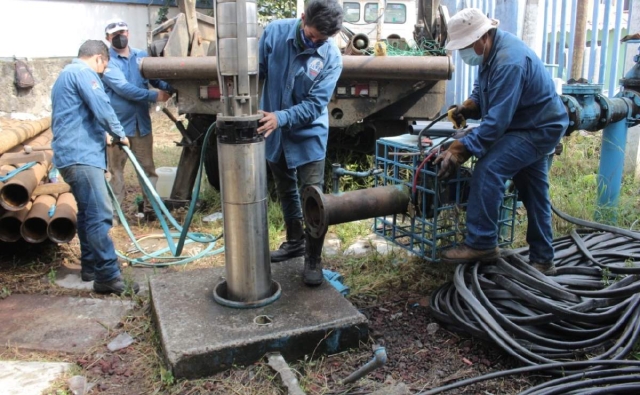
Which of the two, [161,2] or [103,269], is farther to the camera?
[161,2]

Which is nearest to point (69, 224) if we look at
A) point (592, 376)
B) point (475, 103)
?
point (475, 103)

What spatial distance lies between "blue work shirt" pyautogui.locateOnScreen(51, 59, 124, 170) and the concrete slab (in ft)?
3.49

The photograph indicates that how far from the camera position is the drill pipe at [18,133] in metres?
5.34

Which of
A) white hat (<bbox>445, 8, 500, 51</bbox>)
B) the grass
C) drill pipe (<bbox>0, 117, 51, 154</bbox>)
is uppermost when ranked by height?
white hat (<bbox>445, 8, 500, 51</bbox>)

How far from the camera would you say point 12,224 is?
4355 millimetres

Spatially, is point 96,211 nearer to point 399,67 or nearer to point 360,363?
point 360,363

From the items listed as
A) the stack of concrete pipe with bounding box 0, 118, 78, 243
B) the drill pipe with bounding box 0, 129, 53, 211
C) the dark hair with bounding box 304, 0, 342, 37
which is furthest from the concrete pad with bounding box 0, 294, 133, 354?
the dark hair with bounding box 304, 0, 342, 37

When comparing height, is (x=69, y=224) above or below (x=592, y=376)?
above

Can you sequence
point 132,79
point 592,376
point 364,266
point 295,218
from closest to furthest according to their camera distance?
1. point 592,376
2. point 295,218
3. point 364,266
4. point 132,79

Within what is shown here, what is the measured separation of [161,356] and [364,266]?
68.4 inches

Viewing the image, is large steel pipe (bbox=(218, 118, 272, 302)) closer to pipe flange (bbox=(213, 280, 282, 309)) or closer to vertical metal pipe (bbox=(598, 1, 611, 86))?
pipe flange (bbox=(213, 280, 282, 309))

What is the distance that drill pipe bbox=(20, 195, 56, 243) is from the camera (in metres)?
4.26

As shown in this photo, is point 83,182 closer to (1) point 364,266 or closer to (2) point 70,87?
(2) point 70,87

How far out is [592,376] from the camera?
270 cm
